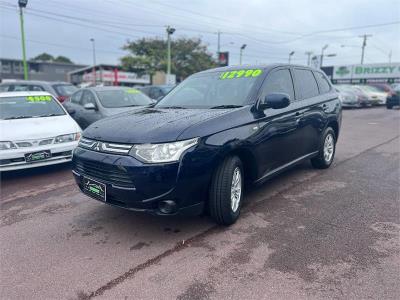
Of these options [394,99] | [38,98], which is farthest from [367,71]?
[38,98]

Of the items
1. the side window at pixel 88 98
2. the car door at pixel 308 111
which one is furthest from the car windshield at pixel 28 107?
the car door at pixel 308 111

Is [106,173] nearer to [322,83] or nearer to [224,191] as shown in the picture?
[224,191]

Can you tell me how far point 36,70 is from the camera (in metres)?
57.7

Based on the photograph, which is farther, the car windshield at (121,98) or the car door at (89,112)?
the car windshield at (121,98)

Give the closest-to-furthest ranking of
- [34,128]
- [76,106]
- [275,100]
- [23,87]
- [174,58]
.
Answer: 1. [275,100]
2. [34,128]
3. [76,106]
4. [23,87]
5. [174,58]

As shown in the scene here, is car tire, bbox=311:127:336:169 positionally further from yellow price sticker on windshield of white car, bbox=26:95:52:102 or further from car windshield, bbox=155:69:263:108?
yellow price sticker on windshield of white car, bbox=26:95:52:102

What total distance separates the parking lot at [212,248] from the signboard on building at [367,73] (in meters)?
38.1

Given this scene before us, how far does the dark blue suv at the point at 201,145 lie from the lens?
121 inches

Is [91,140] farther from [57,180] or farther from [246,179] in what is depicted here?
[57,180]

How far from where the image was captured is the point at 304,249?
3158 mm

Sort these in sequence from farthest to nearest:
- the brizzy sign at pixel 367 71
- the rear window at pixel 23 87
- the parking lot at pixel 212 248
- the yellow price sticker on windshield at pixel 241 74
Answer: the brizzy sign at pixel 367 71, the rear window at pixel 23 87, the yellow price sticker on windshield at pixel 241 74, the parking lot at pixel 212 248

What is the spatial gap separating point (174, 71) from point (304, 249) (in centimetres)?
4242

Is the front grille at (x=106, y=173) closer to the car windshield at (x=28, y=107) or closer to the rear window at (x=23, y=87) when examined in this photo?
the car windshield at (x=28, y=107)

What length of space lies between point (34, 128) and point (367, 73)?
135ft
